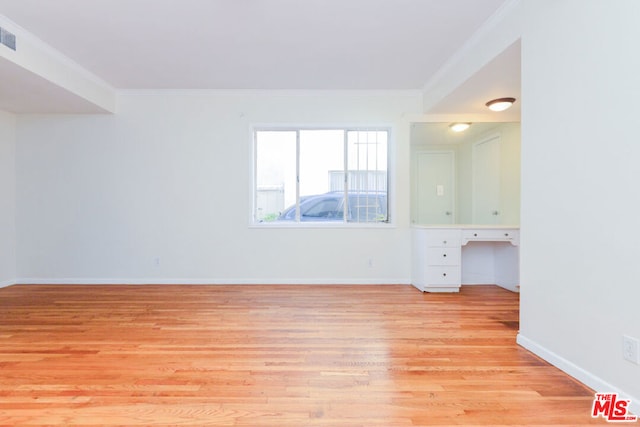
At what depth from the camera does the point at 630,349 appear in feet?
5.32

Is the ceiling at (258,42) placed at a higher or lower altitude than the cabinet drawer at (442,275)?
higher

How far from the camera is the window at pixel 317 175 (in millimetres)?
4555

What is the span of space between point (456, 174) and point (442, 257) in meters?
1.29

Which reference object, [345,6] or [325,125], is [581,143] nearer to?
[345,6]

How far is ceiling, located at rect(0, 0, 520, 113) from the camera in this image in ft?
8.54

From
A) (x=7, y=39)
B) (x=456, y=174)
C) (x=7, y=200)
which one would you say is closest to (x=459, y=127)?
(x=456, y=174)

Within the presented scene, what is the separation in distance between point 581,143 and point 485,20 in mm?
1538

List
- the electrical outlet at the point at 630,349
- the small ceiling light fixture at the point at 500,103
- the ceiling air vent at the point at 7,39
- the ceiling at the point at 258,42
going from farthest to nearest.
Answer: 1. the small ceiling light fixture at the point at 500,103
2. the ceiling air vent at the point at 7,39
3. the ceiling at the point at 258,42
4. the electrical outlet at the point at 630,349

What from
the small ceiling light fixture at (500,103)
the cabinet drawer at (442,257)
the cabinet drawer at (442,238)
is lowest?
the cabinet drawer at (442,257)

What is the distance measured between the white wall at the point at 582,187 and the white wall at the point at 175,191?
7.28 ft

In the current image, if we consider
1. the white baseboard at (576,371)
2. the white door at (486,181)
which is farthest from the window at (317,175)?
the white baseboard at (576,371)

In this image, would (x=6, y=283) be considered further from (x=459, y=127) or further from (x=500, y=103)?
(x=500, y=103)

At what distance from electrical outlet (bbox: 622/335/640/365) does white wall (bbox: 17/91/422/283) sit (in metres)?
2.85

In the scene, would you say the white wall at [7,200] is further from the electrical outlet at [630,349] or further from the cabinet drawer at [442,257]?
the electrical outlet at [630,349]
